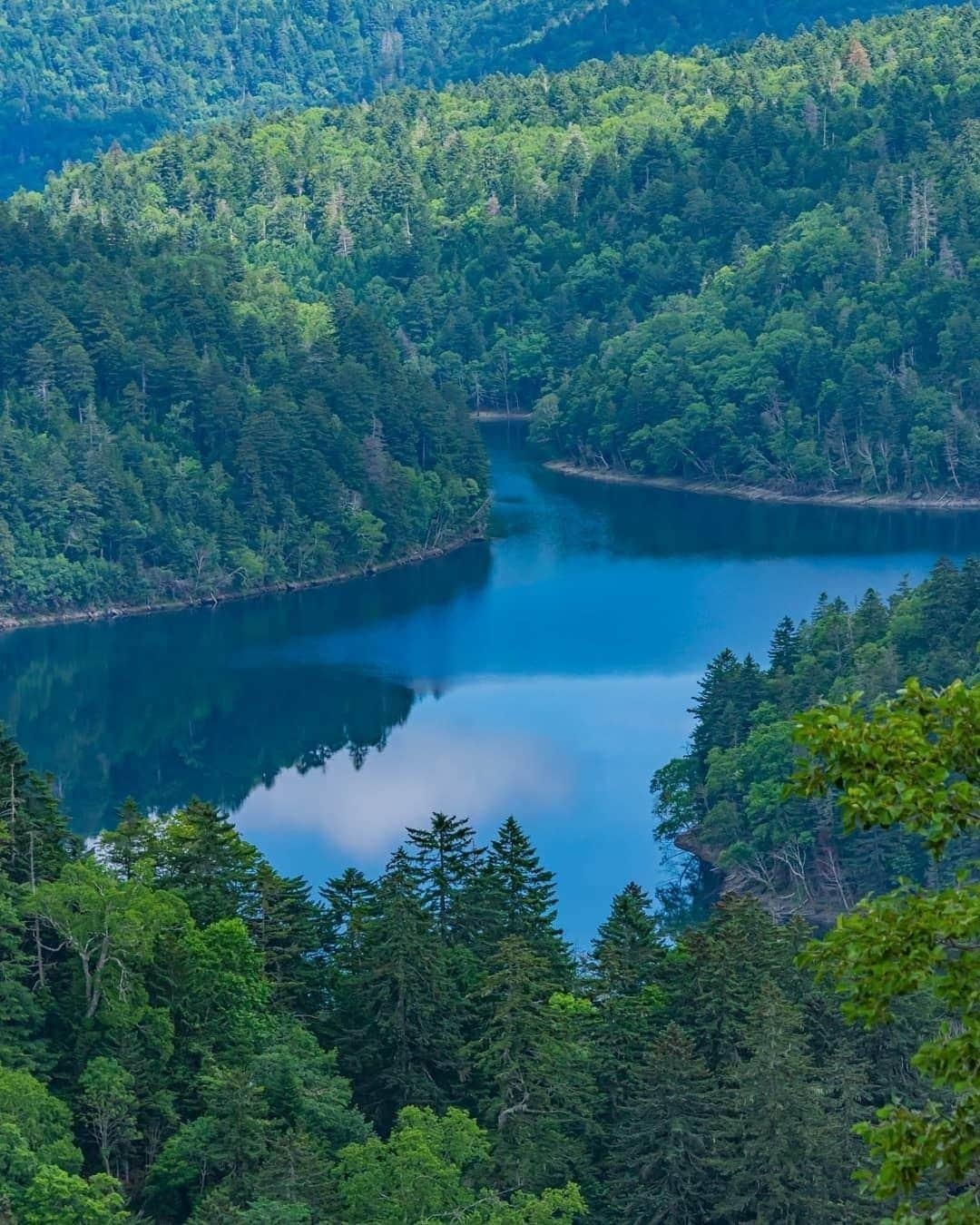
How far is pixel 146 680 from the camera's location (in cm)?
8981

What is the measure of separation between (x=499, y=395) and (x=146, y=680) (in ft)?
188

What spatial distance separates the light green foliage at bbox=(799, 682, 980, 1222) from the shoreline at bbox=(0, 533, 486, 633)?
86.5 m

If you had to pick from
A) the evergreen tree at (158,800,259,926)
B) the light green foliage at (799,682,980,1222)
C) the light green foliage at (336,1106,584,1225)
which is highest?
the light green foliage at (799,682,980,1222)

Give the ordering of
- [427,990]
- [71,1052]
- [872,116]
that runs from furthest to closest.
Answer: [872,116]
[427,990]
[71,1052]

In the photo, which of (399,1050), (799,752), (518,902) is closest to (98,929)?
(399,1050)

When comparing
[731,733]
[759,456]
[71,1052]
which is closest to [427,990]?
[71,1052]

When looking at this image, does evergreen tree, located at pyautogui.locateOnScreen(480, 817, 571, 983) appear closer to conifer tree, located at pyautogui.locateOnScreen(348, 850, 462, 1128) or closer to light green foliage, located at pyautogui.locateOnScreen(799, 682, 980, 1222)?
conifer tree, located at pyautogui.locateOnScreen(348, 850, 462, 1128)

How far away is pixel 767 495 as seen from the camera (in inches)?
4663

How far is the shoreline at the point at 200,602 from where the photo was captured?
100062 mm

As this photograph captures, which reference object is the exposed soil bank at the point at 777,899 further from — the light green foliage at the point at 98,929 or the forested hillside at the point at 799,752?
the light green foliage at the point at 98,929

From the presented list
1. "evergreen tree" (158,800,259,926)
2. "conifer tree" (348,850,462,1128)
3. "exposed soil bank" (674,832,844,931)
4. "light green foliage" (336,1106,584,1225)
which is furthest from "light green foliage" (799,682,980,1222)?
"exposed soil bank" (674,832,844,931)

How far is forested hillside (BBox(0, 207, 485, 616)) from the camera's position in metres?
104

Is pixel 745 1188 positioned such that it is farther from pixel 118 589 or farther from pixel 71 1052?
pixel 118 589

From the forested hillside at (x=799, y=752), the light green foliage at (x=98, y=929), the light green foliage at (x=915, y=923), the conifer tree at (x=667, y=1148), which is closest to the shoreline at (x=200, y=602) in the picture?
the forested hillside at (x=799, y=752)
